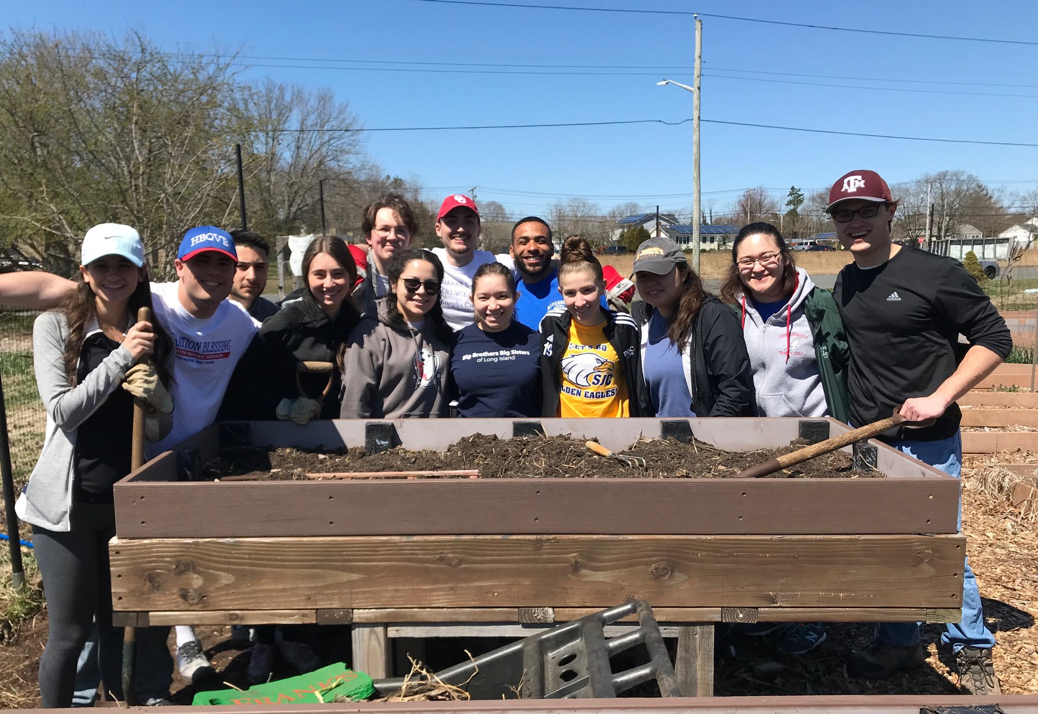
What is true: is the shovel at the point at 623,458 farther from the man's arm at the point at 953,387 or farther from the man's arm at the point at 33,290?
the man's arm at the point at 33,290

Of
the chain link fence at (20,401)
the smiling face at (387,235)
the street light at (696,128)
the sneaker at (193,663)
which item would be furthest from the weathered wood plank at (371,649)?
the street light at (696,128)

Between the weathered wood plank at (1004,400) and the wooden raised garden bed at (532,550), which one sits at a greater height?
the wooden raised garden bed at (532,550)

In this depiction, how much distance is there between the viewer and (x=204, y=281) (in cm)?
293

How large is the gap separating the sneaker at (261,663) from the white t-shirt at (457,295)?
195 cm

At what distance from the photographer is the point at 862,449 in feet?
9.89

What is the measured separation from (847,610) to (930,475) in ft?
1.80

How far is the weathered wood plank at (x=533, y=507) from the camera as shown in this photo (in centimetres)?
228

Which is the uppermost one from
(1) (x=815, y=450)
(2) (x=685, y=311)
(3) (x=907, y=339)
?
(2) (x=685, y=311)

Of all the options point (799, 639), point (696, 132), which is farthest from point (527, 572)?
point (696, 132)

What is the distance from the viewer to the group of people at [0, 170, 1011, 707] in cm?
264

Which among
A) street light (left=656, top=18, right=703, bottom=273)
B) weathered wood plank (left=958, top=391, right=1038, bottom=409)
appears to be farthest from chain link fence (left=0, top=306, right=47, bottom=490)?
street light (left=656, top=18, right=703, bottom=273)

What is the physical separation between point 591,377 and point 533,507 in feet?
4.79

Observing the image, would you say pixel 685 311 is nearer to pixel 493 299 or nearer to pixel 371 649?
pixel 493 299

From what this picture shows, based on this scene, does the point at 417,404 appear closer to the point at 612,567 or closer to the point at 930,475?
the point at 612,567
